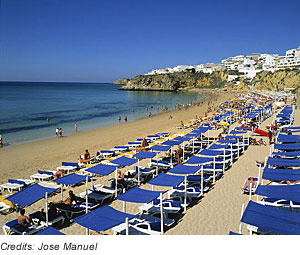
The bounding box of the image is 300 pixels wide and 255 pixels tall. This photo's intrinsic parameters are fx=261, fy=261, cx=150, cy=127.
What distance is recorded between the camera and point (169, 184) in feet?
23.3

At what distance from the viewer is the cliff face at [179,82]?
107600 mm

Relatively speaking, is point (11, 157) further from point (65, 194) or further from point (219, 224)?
point (219, 224)

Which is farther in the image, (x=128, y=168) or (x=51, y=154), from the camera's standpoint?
(x=51, y=154)

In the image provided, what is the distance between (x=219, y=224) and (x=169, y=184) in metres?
1.61

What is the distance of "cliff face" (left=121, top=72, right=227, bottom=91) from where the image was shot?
353 feet

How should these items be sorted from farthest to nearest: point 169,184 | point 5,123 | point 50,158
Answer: point 5,123 → point 50,158 → point 169,184

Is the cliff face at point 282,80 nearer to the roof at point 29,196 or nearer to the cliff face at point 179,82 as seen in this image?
the cliff face at point 179,82

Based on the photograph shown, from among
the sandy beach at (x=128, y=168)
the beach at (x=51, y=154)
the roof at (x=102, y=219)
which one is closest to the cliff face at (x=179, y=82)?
the beach at (x=51, y=154)

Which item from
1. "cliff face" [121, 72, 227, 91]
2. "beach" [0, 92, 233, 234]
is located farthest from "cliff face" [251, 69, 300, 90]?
"beach" [0, 92, 233, 234]

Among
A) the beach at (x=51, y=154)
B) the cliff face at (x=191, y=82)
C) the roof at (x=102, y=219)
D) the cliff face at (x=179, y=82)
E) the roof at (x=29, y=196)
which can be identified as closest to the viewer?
the roof at (x=102, y=219)

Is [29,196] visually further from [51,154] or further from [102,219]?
[51,154]

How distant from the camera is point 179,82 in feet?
381

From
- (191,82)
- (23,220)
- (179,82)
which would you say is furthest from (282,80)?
(23,220)
